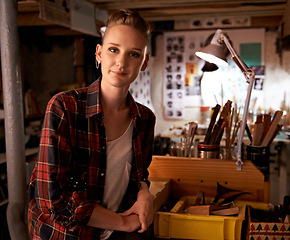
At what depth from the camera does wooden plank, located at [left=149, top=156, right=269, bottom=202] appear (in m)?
1.84

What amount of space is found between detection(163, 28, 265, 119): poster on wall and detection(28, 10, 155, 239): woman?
3967 millimetres

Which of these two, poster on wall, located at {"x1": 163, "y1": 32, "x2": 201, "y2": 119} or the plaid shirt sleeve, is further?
poster on wall, located at {"x1": 163, "y1": 32, "x2": 201, "y2": 119}

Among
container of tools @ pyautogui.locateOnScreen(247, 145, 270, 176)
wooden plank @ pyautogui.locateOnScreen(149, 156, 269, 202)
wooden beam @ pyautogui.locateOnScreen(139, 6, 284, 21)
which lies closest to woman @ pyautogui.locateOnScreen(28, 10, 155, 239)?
wooden plank @ pyautogui.locateOnScreen(149, 156, 269, 202)

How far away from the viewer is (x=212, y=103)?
18.3 ft

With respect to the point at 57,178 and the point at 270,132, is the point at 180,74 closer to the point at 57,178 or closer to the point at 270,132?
the point at 270,132

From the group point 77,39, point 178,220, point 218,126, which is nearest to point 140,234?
point 178,220

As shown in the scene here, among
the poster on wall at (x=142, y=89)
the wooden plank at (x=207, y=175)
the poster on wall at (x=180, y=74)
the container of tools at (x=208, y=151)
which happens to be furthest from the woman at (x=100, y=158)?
the poster on wall at (x=180, y=74)

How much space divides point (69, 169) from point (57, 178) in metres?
0.07

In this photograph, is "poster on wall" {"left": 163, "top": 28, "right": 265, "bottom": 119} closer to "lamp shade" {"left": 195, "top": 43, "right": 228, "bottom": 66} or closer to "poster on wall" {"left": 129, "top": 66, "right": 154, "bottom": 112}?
"poster on wall" {"left": 129, "top": 66, "right": 154, "bottom": 112}

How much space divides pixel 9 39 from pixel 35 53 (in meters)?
2.86

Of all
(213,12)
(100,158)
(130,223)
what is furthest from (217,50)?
(213,12)

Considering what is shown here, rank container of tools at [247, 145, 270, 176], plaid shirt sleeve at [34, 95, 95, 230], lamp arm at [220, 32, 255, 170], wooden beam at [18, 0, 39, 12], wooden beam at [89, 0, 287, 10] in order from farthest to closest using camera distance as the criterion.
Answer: wooden beam at [89, 0, 287, 10] → wooden beam at [18, 0, 39, 12] → container of tools at [247, 145, 270, 176] → lamp arm at [220, 32, 255, 170] → plaid shirt sleeve at [34, 95, 95, 230]

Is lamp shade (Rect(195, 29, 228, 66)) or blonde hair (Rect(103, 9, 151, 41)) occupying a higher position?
blonde hair (Rect(103, 9, 151, 41))

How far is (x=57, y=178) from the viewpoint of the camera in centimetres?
120
